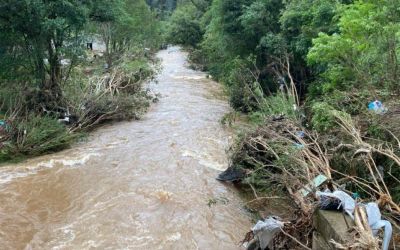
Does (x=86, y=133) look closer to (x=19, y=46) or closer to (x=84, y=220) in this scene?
(x=19, y=46)

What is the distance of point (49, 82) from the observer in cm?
1416

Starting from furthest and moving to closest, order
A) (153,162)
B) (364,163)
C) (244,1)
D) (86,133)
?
(244,1) < (86,133) < (153,162) < (364,163)

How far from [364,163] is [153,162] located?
224 inches

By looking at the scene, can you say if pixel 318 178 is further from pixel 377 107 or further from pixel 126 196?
Result: pixel 126 196

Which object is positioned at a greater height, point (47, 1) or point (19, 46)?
point (47, 1)

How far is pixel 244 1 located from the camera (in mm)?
18141

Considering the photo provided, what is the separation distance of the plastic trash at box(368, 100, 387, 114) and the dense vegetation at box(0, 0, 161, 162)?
7.93m

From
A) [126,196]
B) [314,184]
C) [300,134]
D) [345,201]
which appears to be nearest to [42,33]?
[126,196]

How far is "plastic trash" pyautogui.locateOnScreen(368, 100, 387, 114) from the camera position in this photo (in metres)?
7.45

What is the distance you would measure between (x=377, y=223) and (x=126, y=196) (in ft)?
17.2

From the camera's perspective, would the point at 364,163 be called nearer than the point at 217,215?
Yes

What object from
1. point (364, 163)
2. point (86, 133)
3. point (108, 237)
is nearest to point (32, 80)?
point (86, 133)

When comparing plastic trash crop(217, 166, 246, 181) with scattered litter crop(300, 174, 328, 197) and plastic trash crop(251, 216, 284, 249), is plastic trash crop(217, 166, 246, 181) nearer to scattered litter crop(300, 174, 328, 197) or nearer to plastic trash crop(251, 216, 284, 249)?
scattered litter crop(300, 174, 328, 197)

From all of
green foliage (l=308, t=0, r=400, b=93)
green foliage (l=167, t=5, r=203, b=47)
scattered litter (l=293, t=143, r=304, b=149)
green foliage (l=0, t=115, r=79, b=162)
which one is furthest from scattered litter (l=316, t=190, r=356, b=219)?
green foliage (l=167, t=5, r=203, b=47)
